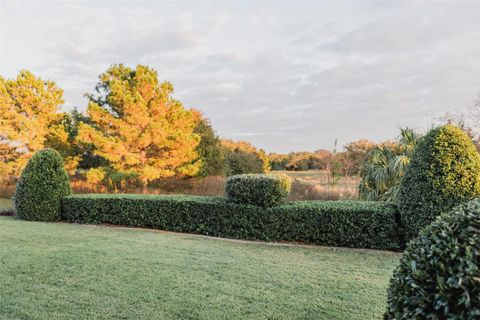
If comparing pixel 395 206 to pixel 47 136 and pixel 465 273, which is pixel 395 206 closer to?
pixel 465 273

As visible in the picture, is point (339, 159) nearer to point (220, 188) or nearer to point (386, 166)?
point (386, 166)

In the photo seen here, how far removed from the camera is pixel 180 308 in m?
3.21

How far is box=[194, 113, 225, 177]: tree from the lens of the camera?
19.2 metres

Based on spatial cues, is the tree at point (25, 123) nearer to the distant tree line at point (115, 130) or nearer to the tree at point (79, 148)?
the distant tree line at point (115, 130)

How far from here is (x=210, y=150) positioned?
1945 cm

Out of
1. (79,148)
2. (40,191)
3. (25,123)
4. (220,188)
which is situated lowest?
(220,188)

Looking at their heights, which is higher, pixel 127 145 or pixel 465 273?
pixel 127 145

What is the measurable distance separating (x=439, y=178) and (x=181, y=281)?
453 cm

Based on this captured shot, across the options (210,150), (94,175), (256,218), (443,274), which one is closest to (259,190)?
(256,218)

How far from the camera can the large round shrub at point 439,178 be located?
5.71 metres

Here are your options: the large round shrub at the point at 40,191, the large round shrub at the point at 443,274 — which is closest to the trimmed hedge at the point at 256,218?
the large round shrub at the point at 40,191

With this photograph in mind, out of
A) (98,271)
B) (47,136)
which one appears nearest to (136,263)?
(98,271)

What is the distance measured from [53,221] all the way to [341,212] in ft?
24.6

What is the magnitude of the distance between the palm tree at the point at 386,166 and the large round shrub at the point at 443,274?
741cm
